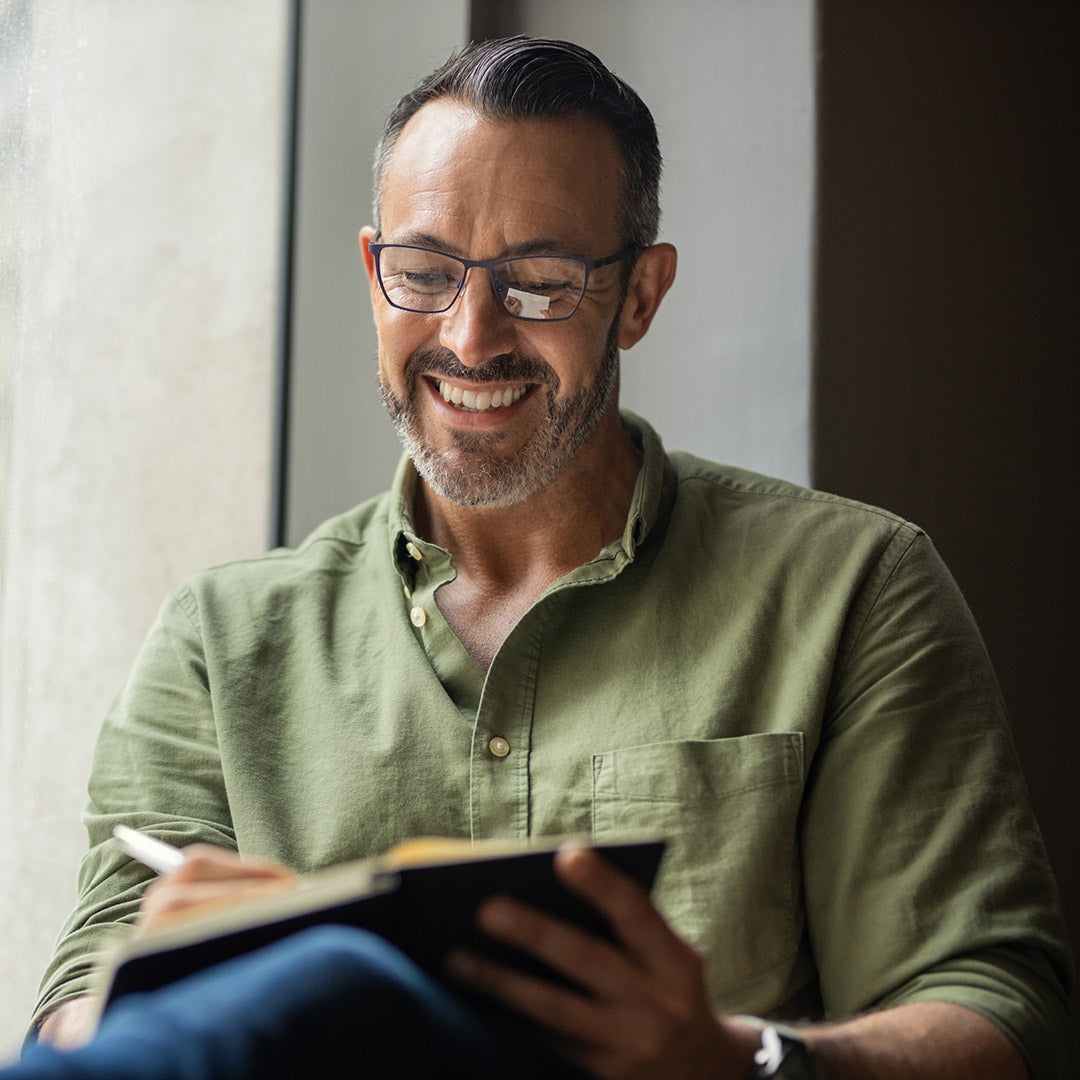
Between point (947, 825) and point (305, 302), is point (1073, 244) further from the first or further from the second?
point (305, 302)

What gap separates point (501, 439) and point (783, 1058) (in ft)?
2.85

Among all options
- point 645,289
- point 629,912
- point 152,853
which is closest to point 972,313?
point 645,289

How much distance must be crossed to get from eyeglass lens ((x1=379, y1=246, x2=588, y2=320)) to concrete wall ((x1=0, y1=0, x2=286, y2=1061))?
602mm

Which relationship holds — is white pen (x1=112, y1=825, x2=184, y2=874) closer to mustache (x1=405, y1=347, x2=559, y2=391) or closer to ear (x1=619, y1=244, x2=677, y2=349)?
mustache (x1=405, y1=347, x2=559, y2=391)

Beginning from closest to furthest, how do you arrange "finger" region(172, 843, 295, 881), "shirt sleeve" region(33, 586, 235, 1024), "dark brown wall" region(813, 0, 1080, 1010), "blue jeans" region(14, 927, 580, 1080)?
"blue jeans" region(14, 927, 580, 1080), "finger" region(172, 843, 295, 881), "shirt sleeve" region(33, 586, 235, 1024), "dark brown wall" region(813, 0, 1080, 1010)

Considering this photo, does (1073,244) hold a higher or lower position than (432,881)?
higher

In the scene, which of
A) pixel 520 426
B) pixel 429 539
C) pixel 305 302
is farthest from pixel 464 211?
pixel 305 302

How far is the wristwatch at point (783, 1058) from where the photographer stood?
99cm

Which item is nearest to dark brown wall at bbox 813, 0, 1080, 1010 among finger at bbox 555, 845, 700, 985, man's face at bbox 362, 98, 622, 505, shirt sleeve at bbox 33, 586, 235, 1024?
man's face at bbox 362, 98, 622, 505

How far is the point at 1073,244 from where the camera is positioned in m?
2.00

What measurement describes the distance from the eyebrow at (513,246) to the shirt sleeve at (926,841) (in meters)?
0.58

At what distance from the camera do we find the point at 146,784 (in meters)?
1.50

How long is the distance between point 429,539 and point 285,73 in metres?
1.00

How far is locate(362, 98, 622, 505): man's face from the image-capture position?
154 centimetres
